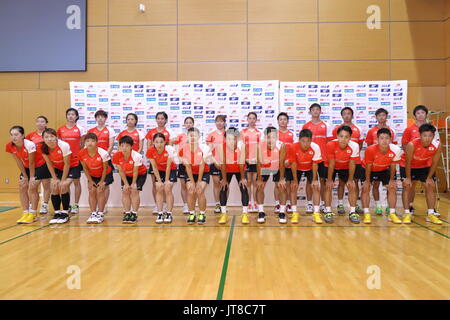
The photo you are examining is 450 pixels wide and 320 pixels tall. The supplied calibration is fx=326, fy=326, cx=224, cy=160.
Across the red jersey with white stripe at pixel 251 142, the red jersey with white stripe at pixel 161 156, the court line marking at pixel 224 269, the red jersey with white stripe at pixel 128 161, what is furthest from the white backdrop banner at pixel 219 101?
the court line marking at pixel 224 269

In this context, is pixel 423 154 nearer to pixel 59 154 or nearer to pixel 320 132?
pixel 320 132

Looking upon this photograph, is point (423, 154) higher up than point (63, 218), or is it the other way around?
point (423, 154)

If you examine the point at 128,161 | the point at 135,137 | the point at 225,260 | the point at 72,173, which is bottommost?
the point at 225,260

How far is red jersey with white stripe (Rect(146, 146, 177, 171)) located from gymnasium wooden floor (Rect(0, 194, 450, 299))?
0.96 m

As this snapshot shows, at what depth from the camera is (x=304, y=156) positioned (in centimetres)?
518

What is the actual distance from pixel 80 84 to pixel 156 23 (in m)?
2.55

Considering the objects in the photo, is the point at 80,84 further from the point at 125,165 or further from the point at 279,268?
the point at 279,268

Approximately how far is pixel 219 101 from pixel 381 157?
11.2 ft

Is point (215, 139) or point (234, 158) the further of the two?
point (215, 139)

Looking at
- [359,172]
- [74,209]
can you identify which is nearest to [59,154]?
[74,209]

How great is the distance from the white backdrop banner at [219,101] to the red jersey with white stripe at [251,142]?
0.81 m

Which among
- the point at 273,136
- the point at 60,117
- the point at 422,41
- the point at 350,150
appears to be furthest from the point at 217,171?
the point at 422,41

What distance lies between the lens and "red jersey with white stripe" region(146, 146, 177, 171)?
519 centimetres
